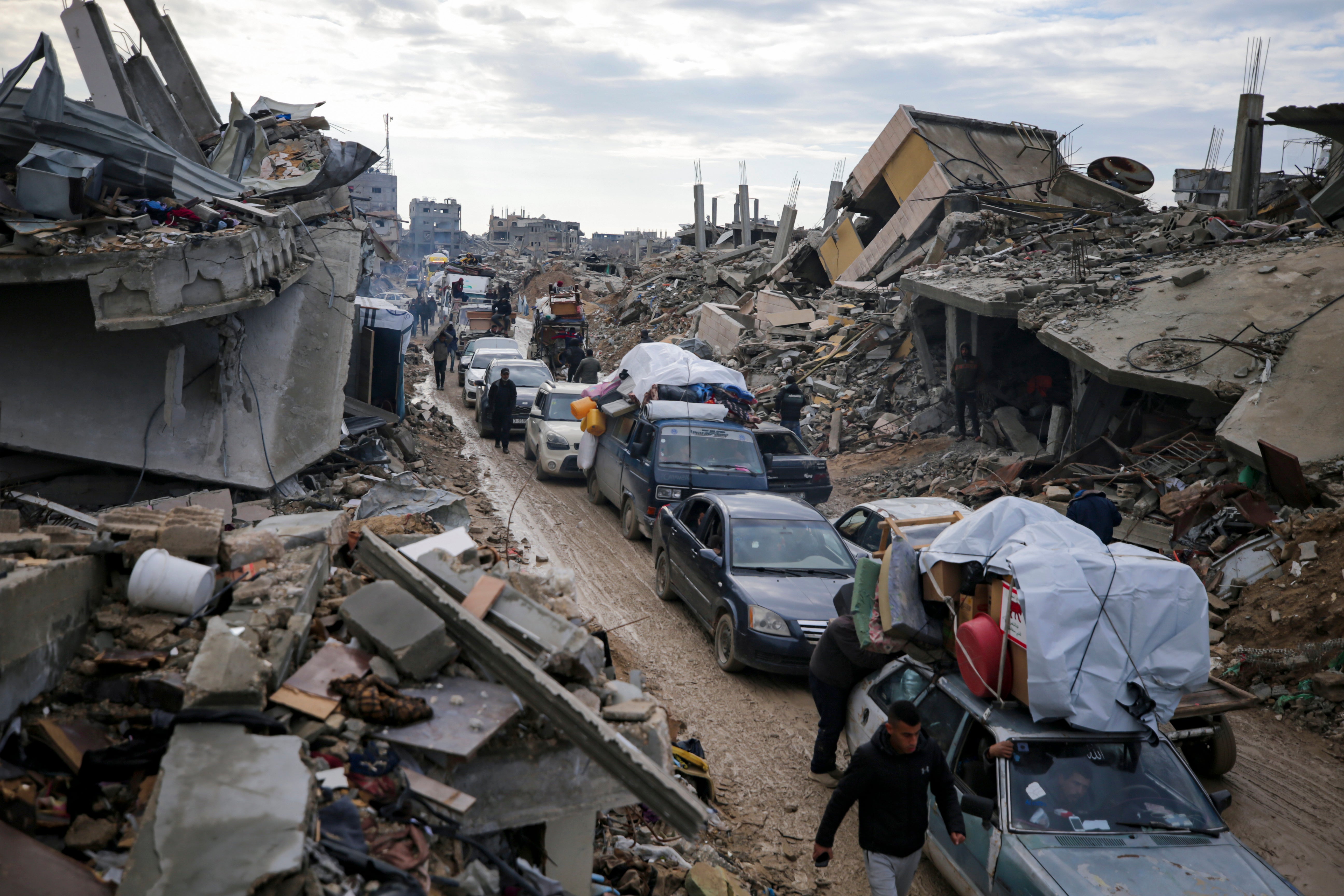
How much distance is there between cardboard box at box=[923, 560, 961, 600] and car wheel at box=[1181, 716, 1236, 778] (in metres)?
2.63

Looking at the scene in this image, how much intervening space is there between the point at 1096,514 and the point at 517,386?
526 inches

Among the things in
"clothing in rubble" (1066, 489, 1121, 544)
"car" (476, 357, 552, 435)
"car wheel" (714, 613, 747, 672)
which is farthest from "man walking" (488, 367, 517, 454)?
"clothing in rubble" (1066, 489, 1121, 544)

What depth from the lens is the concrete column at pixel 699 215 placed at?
4272 centimetres

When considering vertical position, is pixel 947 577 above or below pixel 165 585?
below

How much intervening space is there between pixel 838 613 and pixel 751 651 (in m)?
0.84

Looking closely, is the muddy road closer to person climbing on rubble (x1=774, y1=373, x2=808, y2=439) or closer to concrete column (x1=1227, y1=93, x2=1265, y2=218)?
person climbing on rubble (x1=774, y1=373, x2=808, y2=439)

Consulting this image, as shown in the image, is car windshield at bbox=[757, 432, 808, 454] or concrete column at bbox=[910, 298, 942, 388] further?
concrete column at bbox=[910, 298, 942, 388]

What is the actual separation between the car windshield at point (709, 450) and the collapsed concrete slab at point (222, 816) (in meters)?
8.52

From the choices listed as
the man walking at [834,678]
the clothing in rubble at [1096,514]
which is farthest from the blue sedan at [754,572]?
the clothing in rubble at [1096,514]

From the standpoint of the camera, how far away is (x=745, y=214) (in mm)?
41312

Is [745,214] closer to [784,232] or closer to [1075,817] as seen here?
[784,232]

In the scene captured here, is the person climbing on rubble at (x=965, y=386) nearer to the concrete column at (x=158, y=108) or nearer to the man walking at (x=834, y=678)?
the man walking at (x=834, y=678)

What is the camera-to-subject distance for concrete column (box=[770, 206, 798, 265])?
32.3 meters

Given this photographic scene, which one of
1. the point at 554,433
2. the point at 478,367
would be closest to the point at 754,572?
the point at 554,433
